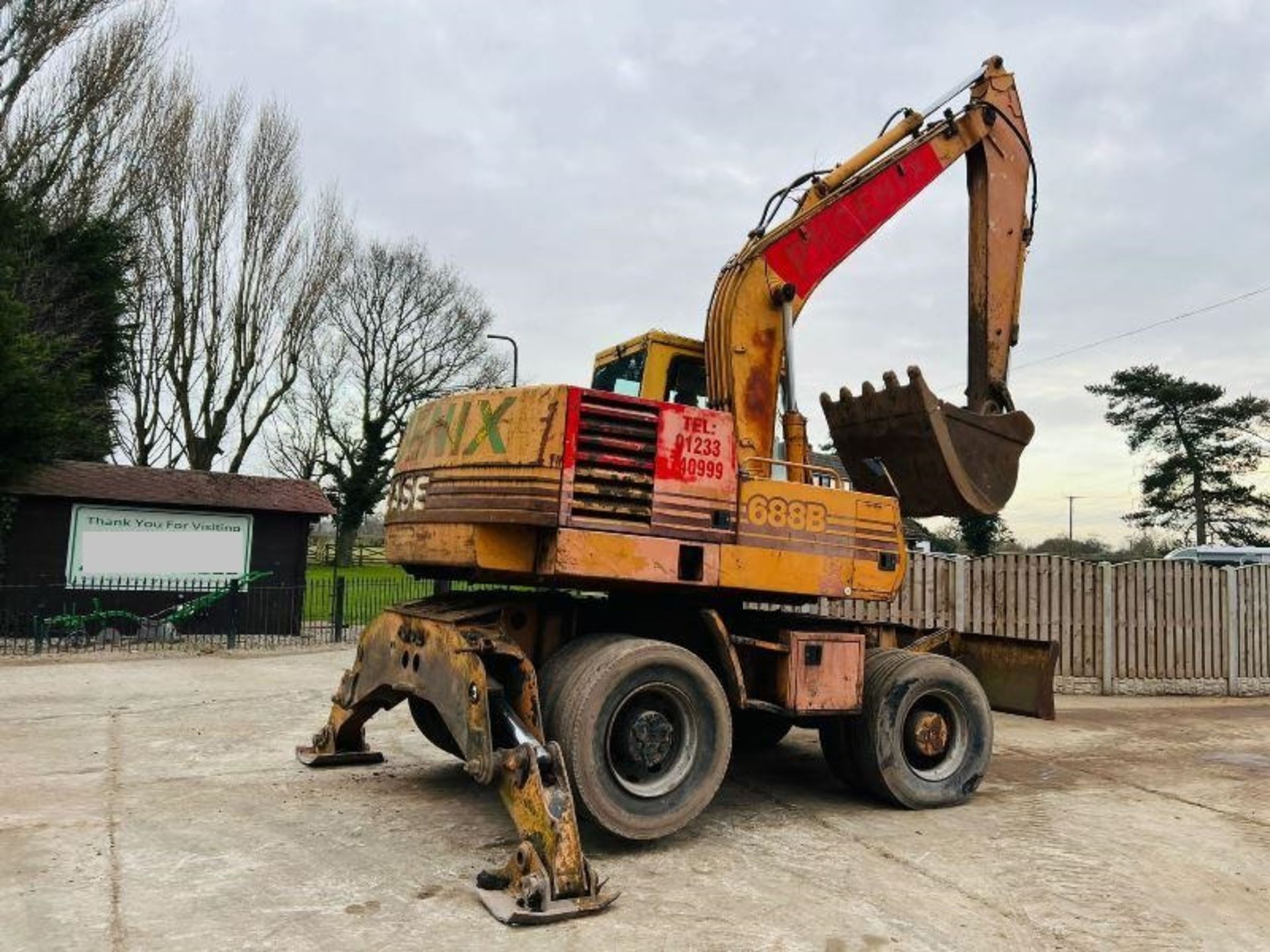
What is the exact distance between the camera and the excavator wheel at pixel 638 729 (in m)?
5.57

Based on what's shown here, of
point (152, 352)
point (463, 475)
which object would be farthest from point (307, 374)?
point (463, 475)

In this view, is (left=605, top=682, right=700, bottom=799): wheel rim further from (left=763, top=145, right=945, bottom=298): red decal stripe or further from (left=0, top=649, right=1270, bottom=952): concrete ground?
(left=763, top=145, right=945, bottom=298): red decal stripe

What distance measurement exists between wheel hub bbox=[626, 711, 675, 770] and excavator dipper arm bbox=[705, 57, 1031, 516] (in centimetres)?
192

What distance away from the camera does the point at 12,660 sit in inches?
559

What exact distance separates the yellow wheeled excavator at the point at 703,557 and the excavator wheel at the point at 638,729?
0.05ft

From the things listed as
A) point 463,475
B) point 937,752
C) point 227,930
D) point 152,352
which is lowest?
point 227,930

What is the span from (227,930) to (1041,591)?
11.6m

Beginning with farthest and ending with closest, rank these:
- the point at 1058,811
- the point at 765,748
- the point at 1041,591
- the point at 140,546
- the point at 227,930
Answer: the point at 140,546 → the point at 1041,591 → the point at 765,748 → the point at 1058,811 → the point at 227,930

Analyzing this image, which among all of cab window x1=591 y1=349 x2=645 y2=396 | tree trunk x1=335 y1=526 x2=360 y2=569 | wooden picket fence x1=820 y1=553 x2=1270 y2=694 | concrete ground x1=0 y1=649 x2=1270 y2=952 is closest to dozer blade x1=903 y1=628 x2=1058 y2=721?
concrete ground x1=0 y1=649 x2=1270 y2=952

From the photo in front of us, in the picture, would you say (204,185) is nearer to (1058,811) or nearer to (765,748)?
(765,748)

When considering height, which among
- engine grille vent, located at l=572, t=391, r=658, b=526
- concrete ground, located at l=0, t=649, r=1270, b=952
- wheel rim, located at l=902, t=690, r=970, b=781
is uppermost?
engine grille vent, located at l=572, t=391, r=658, b=526

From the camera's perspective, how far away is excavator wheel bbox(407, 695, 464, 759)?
7.19m

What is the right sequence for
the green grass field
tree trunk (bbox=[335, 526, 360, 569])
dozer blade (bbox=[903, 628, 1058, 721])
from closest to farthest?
dozer blade (bbox=[903, 628, 1058, 721]) < the green grass field < tree trunk (bbox=[335, 526, 360, 569])

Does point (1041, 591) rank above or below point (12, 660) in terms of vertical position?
above
